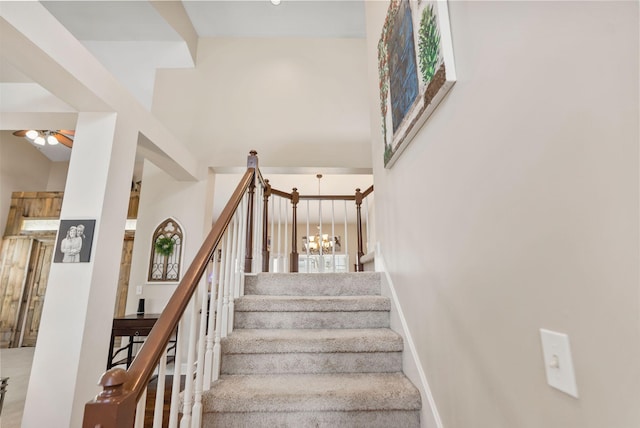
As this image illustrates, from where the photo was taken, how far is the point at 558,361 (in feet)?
2.15

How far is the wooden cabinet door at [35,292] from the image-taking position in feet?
18.2

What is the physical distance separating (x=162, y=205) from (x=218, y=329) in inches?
116

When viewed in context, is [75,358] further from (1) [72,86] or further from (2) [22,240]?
(2) [22,240]

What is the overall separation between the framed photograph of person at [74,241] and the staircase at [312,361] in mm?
1192

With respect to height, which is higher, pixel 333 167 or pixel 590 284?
pixel 333 167

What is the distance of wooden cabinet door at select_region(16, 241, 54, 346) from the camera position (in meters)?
5.55

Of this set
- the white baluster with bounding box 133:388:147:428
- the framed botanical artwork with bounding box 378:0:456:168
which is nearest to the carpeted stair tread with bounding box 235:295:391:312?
the framed botanical artwork with bounding box 378:0:456:168

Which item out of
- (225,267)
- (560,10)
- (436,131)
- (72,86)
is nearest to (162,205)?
(72,86)

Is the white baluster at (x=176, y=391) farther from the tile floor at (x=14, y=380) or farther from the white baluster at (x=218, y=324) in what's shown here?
the tile floor at (x=14, y=380)

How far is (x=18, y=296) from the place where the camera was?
5523mm

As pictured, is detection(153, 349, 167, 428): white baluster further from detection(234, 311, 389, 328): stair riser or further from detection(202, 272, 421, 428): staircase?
detection(234, 311, 389, 328): stair riser

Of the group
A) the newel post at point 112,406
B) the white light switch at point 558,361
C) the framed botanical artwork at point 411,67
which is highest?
the framed botanical artwork at point 411,67

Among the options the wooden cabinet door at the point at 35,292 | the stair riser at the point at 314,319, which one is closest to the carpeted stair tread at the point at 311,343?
the stair riser at the point at 314,319

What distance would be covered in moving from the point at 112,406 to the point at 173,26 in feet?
14.6
